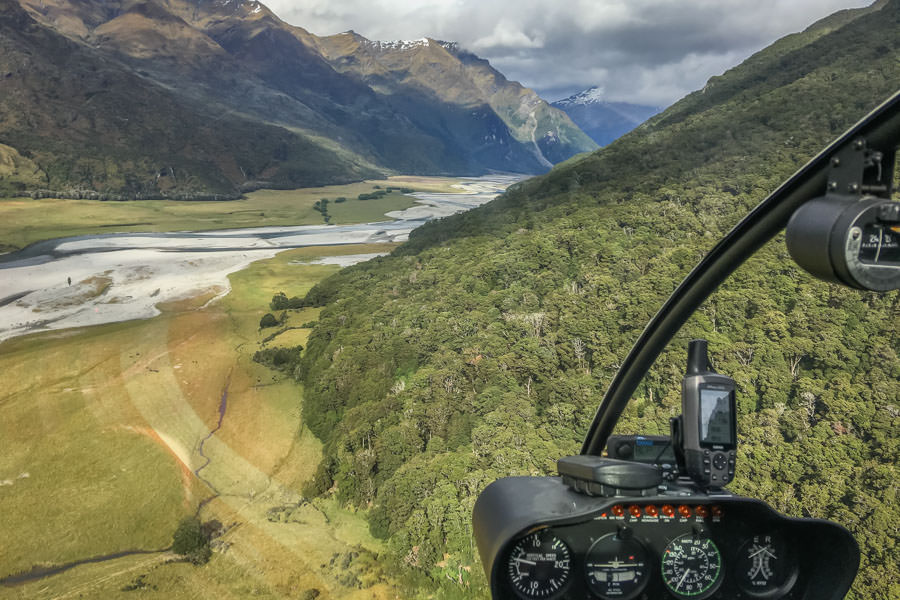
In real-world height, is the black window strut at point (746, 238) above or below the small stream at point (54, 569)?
above

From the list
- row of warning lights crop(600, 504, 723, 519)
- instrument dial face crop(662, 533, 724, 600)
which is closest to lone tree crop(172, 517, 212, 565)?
instrument dial face crop(662, 533, 724, 600)

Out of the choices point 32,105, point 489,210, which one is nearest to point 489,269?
point 489,210

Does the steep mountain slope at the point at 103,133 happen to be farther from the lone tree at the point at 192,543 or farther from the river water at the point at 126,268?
the lone tree at the point at 192,543

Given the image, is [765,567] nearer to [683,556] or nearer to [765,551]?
[765,551]

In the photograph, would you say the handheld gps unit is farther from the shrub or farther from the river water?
the river water

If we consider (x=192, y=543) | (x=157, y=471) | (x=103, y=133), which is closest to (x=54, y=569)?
(x=192, y=543)

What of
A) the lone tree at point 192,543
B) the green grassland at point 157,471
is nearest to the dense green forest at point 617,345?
the green grassland at point 157,471
